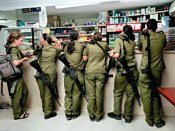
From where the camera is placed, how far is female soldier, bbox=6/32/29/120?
9.42 ft

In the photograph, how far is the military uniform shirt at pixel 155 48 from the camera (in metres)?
2.51

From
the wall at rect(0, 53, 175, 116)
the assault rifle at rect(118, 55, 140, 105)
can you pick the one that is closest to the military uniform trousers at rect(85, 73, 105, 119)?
the wall at rect(0, 53, 175, 116)

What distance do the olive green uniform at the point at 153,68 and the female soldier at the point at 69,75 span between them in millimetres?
899

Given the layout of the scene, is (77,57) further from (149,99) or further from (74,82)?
(149,99)

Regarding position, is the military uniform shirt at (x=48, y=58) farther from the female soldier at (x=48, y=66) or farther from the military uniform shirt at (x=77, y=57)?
the military uniform shirt at (x=77, y=57)

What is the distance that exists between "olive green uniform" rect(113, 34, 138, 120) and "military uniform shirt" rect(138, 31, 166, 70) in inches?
6.3

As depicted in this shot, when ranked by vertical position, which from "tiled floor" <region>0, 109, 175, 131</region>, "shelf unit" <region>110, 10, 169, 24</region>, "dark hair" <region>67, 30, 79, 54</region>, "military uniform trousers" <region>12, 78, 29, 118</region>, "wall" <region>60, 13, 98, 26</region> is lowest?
"tiled floor" <region>0, 109, 175, 131</region>

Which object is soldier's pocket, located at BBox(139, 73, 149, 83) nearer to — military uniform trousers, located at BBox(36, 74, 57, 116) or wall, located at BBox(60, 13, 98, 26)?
military uniform trousers, located at BBox(36, 74, 57, 116)

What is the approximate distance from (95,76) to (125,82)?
0.45 meters

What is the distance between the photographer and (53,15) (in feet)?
25.3

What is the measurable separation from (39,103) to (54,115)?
18.7 inches

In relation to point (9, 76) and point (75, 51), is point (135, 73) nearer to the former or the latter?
point (75, 51)

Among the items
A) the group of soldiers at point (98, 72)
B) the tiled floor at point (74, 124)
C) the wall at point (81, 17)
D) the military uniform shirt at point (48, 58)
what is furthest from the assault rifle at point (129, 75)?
the wall at point (81, 17)

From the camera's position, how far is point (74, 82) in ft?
9.37
